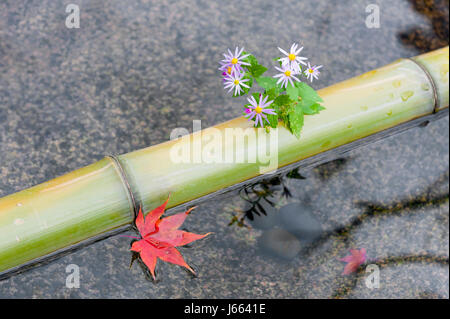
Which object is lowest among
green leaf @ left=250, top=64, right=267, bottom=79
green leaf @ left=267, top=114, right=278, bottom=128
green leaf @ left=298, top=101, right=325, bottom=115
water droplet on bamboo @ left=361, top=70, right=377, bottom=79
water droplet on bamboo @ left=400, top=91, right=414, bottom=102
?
green leaf @ left=267, top=114, right=278, bottom=128

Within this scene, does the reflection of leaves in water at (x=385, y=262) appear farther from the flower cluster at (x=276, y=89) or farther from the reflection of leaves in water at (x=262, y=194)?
the flower cluster at (x=276, y=89)

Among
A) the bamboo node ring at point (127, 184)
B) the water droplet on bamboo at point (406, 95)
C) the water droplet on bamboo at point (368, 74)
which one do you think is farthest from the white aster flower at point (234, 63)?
the water droplet on bamboo at point (406, 95)

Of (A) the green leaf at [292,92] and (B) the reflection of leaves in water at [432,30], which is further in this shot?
(B) the reflection of leaves in water at [432,30]

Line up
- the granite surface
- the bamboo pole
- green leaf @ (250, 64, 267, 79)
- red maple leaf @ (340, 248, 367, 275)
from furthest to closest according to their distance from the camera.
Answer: red maple leaf @ (340, 248, 367, 275) < the granite surface < green leaf @ (250, 64, 267, 79) < the bamboo pole

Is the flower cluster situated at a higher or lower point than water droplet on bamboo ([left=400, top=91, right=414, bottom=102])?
lower

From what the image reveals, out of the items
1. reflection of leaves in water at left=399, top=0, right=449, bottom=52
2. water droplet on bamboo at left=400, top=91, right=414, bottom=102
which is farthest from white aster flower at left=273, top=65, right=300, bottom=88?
reflection of leaves in water at left=399, top=0, right=449, bottom=52

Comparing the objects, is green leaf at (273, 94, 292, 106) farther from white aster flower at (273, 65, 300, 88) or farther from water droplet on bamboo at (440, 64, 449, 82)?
water droplet on bamboo at (440, 64, 449, 82)
